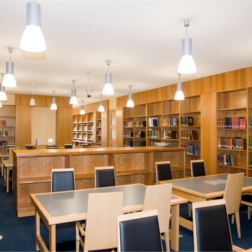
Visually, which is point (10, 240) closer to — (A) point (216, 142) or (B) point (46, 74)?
(B) point (46, 74)

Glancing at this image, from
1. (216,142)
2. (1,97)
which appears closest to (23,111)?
(1,97)

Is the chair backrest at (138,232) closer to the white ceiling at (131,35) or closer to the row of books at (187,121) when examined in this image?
the white ceiling at (131,35)

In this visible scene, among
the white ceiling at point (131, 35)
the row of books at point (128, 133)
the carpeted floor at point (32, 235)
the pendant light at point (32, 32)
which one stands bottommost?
the carpeted floor at point (32, 235)

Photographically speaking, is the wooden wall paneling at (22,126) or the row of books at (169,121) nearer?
the row of books at (169,121)

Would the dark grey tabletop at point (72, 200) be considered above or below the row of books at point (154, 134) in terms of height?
below

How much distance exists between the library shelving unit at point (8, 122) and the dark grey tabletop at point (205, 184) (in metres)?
8.52

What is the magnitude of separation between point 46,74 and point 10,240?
441 cm

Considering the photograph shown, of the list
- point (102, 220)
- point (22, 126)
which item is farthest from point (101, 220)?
point (22, 126)

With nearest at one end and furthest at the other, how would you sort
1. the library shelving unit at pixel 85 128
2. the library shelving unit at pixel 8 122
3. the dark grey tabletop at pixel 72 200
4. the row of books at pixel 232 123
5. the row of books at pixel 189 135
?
the dark grey tabletop at pixel 72 200 → the row of books at pixel 232 123 → the row of books at pixel 189 135 → the library shelving unit at pixel 8 122 → the library shelving unit at pixel 85 128

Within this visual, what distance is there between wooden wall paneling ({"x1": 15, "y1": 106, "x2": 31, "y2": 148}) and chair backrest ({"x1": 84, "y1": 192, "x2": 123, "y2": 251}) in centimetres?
870

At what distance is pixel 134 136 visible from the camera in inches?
389

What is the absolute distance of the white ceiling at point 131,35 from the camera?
121 inches

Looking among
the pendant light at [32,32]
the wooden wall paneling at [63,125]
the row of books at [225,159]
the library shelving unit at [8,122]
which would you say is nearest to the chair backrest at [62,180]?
the pendant light at [32,32]

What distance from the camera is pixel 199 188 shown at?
3535mm
